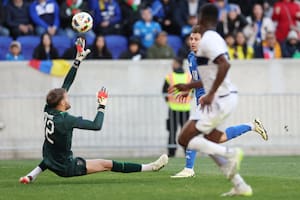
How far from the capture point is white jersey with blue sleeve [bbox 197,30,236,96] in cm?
1144

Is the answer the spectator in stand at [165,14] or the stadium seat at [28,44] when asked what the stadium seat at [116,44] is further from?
the stadium seat at [28,44]

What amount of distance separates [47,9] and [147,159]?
5.65 meters

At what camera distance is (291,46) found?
24641mm

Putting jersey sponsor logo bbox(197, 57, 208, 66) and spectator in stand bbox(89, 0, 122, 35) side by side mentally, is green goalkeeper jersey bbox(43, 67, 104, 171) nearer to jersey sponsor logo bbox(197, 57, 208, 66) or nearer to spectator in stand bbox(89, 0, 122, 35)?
jersey sponsor logo bbox(197, 57, 208, 66)

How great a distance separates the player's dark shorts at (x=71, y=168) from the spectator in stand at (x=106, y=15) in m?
11.5

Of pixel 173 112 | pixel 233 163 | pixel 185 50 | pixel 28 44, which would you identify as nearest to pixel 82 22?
pixel 233 163

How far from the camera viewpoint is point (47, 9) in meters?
24.2

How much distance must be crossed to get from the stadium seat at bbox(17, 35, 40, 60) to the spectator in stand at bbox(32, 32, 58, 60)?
683 mm

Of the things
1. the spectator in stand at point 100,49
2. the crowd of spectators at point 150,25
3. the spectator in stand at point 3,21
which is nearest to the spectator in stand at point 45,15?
the crowd of spectators at point 150,25

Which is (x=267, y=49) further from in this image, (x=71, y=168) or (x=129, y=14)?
(x=71, y=168)

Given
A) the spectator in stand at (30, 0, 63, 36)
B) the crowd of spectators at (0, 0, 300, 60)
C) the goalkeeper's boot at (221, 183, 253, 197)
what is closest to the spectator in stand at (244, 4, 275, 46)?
the crowd of spectators at (0, 0, 300, 60)

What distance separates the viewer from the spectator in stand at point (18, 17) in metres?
24.2

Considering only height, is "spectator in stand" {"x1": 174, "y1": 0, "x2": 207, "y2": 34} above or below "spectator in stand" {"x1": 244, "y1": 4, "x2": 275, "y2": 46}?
above

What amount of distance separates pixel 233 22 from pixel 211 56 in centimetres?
1364
